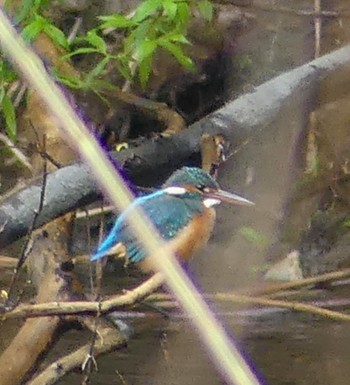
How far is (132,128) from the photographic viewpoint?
10.6 feet

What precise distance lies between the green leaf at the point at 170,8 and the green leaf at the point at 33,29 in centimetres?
25

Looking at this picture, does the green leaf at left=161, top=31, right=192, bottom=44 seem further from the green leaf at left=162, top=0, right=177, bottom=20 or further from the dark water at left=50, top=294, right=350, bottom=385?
the dark water at left=50, top=294, right=350, bottom=385

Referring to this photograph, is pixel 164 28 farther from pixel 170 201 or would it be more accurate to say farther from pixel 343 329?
pixel 343 329

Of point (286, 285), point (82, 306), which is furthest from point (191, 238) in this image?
point (286, 285)

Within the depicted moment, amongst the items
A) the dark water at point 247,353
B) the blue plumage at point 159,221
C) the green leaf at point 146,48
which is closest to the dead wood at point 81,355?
the blue plumage at point 159,221

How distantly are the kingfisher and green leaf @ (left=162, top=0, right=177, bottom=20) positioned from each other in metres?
0.42

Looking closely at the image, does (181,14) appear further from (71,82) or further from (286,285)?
(286,285)

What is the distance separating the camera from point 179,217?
1607 millimetres

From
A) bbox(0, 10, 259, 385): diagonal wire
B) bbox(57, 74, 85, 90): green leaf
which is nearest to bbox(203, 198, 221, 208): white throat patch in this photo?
bbox(57, 74, 85, 90): green leaf

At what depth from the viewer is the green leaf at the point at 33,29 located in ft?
6.53

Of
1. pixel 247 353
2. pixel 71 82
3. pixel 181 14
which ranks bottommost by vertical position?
pixel 247 353

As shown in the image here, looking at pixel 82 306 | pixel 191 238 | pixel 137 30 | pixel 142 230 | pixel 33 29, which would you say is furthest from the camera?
pixel 137 30

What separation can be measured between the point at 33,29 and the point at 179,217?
62cm

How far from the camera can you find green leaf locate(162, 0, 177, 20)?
6.51 feet
